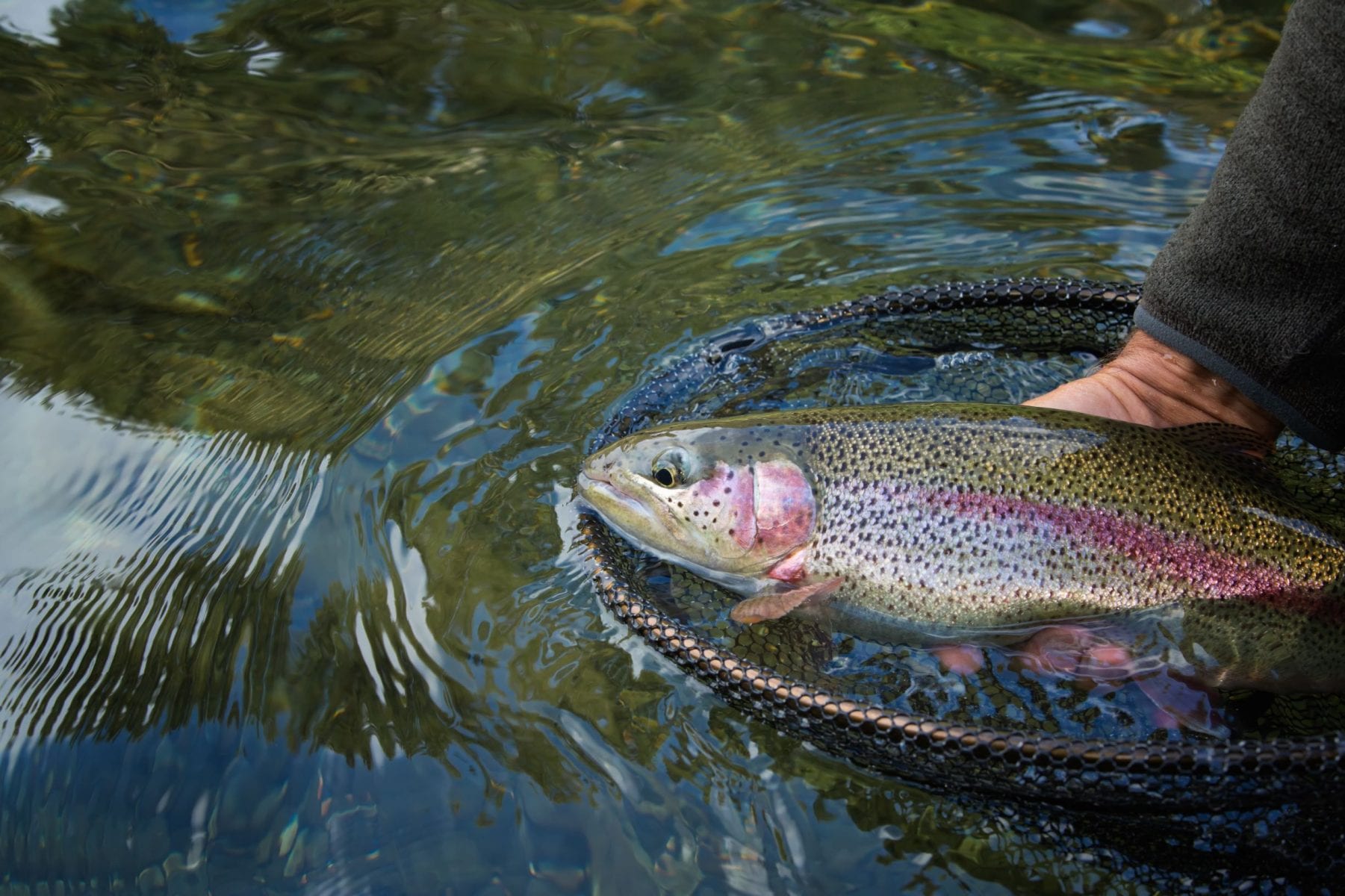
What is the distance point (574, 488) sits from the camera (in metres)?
3.39

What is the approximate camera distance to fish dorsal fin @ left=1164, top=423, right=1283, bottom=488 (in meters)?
2.88

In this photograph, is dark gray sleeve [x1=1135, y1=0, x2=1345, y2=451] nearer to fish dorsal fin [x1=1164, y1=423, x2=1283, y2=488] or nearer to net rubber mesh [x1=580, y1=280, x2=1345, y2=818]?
fish dorsal fin [x1=1164, y1=423, x2=1283, y2=488]

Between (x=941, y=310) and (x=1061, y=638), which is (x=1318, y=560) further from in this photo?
(x=941, y=310)

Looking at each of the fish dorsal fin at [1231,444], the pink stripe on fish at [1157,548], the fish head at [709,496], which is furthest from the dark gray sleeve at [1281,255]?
the fish head at [709,496]

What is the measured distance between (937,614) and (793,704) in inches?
23.3

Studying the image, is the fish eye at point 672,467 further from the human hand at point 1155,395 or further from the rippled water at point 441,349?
the human hand at point 1155,395

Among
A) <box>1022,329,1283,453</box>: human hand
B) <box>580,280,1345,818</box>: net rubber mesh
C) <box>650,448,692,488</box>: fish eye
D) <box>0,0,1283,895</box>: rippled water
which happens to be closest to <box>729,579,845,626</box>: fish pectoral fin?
<box>580,280,1345,818</box>: net rubber mesh

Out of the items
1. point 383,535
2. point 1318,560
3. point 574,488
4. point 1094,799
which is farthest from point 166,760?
point 1318,560

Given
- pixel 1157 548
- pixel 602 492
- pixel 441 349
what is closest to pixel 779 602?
pixel 602 492

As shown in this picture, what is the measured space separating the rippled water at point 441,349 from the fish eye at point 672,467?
42 cm

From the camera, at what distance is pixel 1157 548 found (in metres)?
2.73

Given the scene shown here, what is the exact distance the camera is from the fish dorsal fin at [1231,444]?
114 inches

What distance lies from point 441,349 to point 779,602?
1928 millimetres

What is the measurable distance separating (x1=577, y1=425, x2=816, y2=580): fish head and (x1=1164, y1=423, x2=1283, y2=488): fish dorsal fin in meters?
1.07
